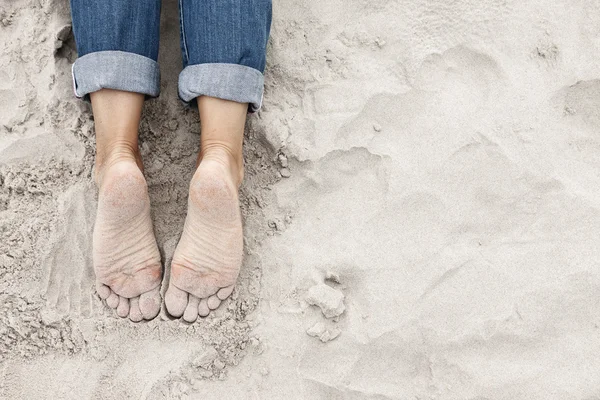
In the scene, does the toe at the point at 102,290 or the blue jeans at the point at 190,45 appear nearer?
the blue jeans at the point at 190,45

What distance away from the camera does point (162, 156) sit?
1.40m

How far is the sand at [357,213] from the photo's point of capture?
4.11ft

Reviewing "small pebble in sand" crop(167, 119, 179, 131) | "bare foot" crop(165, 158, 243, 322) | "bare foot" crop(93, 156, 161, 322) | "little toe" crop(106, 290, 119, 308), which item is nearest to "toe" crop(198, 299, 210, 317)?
"bare foot" crop(165, 158, 243, 322)

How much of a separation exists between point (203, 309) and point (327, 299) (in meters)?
0.31

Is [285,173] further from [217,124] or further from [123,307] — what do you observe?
[123,307]

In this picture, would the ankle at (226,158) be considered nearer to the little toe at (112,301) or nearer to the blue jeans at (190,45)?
the blue jeans at (190,45)

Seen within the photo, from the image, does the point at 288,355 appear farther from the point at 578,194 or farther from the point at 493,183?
the point at 578,194

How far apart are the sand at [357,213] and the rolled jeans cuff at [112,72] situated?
6.5 inches

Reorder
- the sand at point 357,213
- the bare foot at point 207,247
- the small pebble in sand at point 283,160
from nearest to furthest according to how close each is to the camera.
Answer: the bare foot at point 207,247 → the sand at point 357,213 → the small pebble in sand at point 283,160

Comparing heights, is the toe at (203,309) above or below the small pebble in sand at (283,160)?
below

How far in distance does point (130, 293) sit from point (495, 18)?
3.84 ft

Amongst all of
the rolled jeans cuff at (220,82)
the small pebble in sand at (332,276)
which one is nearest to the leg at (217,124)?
the rolled jeans cuff at (220,82)

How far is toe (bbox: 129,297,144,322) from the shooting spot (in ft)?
4.27

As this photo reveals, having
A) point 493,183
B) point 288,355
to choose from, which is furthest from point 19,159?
point 493,183
